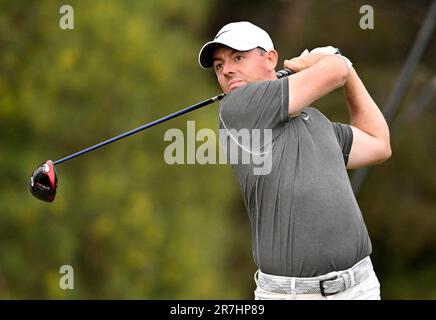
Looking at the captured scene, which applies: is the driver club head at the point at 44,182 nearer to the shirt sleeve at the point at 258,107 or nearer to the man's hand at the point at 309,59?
the shirt sleeve at the point at 258,107

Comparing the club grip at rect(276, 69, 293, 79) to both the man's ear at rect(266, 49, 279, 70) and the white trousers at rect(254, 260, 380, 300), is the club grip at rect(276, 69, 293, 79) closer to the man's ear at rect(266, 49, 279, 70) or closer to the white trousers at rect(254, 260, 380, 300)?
the man's ear at rect(266, 49, 279, 70)

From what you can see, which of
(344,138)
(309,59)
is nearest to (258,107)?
(309,59)

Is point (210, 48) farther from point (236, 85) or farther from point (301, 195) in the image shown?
point (301, 195)

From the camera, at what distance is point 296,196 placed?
4484 mm

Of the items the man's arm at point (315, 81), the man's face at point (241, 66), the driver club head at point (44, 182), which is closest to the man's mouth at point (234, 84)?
the man's face at point (241, 66)

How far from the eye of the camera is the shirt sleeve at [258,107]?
4543mm

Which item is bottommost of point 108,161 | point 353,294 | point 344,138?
point 353,294

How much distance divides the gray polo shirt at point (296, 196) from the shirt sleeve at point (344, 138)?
253 mm

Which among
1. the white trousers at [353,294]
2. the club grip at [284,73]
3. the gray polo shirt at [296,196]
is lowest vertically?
the white trousers at [353,294]

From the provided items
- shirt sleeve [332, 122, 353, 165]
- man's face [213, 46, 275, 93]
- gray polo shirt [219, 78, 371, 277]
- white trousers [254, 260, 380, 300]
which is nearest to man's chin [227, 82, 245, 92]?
man's face [213, 46, 275, 93]

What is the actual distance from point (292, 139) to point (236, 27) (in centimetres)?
53

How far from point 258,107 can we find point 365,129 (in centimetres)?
66

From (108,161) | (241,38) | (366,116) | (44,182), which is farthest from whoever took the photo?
(108,161)
